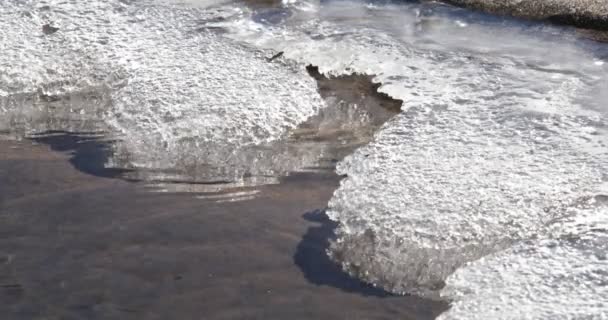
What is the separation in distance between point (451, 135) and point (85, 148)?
1.20m

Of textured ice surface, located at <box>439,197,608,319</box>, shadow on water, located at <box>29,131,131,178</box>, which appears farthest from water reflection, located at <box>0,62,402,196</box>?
textured ice surface, located at <box>439,197,608,319</box>

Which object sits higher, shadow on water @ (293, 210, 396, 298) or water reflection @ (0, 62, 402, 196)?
water reflection @ (0, 62, 402, 196)

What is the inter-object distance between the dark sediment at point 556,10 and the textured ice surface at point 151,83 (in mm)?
969

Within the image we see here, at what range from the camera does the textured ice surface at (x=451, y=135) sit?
2775 mm

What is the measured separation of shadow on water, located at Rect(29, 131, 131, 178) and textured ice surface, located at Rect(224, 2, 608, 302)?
76cm

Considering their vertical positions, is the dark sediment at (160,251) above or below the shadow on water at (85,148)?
below

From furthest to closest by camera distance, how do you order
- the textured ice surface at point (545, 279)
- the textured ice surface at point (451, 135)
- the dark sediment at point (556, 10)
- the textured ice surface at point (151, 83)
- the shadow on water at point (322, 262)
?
the dark sediment at point (556, 10) < the textured ice surface at point (151, 83) < the textured ice surface at point (451, 135) < the shadow on water at point (322, 262) < the textured ice surface at point (545, 279)

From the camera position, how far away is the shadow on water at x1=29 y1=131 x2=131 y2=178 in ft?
10.5

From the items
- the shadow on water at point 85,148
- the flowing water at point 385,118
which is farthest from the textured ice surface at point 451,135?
the shadow on water at point 85,148

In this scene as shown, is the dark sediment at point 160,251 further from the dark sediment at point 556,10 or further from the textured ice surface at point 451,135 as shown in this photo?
the dark sediment at point 556,10

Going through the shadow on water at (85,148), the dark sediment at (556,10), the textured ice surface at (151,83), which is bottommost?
the shadow on water at (85,148)

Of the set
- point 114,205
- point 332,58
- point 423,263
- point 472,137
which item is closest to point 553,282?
point 423,263

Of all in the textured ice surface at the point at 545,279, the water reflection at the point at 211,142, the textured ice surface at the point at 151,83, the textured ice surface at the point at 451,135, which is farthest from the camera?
the textured ice surface at the point at 151,83

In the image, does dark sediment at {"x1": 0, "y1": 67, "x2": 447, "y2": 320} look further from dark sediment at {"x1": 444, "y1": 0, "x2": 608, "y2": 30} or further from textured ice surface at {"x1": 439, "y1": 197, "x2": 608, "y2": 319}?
dark sediment at {"x1": 444, "y1": 0, "x2": 608, "y2": 30}
